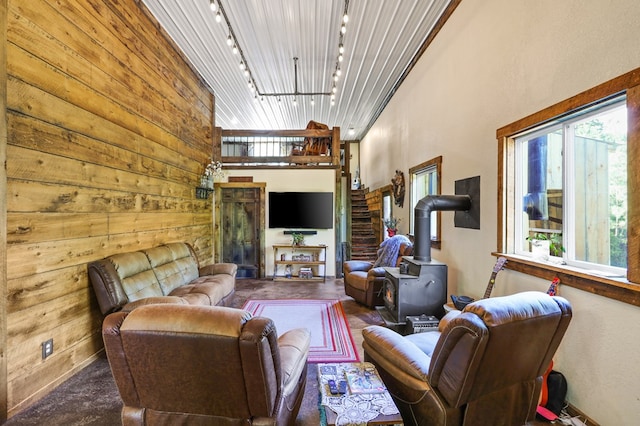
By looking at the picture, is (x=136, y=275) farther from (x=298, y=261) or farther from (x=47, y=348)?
(x=298, y=261)

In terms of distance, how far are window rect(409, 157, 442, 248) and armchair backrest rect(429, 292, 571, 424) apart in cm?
274

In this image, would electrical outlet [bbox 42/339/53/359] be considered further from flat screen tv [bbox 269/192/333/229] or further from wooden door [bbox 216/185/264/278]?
flat screen tv [bbox 269/192/333/229]

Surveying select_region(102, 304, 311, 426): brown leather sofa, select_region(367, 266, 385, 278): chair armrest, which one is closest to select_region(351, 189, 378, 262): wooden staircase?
select_region(367, 266, 385, 278): chair armrest

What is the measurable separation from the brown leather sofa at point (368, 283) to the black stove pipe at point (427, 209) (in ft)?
2.31

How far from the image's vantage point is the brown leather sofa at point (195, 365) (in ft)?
→ 3.97

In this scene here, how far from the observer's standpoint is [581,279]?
1.92 metres

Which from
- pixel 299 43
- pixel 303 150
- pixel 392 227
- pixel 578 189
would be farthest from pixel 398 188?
pixel 578 189

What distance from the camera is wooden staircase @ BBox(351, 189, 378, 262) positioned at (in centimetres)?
746

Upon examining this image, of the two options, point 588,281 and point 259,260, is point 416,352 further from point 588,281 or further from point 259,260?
point 259,260

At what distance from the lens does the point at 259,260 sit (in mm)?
6109

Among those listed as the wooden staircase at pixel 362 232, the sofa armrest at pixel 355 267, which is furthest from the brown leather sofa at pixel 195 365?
the wooden staircase at pixel 362 232

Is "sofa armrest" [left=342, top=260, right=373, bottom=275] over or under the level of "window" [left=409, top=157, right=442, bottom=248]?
under

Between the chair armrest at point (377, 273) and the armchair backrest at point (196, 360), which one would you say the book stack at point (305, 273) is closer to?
the chair armrest at point (377, 273)

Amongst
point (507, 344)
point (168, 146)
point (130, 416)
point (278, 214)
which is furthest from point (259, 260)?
point (507, 344)
